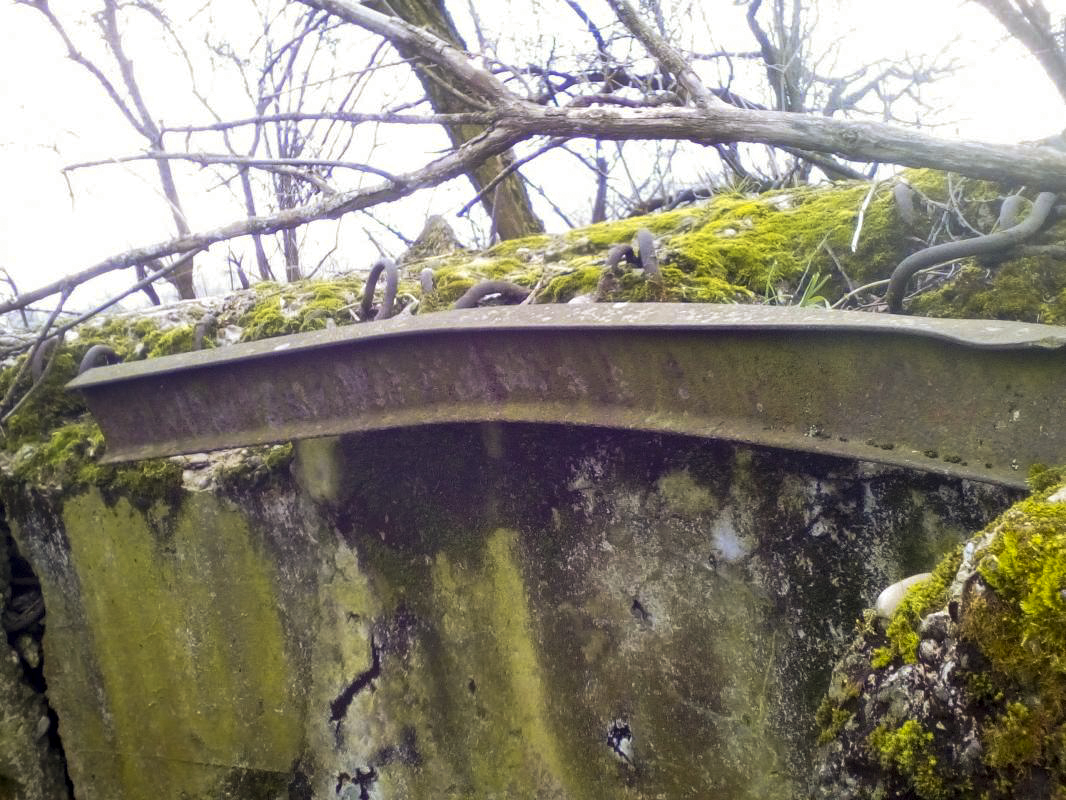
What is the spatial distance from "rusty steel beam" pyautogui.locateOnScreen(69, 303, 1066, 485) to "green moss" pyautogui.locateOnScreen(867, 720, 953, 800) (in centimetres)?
50

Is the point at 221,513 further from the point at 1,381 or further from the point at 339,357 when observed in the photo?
the point at 1,381

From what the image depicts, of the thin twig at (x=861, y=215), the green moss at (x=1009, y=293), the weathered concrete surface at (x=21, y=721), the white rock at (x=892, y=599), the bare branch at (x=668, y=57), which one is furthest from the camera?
the weathered concrete surface at (x=21, y=721)

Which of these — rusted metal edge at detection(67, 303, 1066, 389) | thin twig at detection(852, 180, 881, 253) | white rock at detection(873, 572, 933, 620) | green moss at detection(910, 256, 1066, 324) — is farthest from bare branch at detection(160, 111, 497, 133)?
white rock at detection(873, 572, 933, 620)

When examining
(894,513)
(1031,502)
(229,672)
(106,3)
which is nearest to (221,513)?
(229,672)

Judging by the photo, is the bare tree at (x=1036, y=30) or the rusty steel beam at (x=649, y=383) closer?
the rusty steel beam at (x=649, y=383)

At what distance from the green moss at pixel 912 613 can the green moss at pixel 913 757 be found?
0.29 feet

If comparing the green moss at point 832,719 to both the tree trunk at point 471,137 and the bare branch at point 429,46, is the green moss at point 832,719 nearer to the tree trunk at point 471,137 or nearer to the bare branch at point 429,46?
the bare branch at point 429,46

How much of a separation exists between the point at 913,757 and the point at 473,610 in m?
1.29

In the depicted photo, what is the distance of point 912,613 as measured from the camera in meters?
0.96

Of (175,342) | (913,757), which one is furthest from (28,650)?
(913,757)

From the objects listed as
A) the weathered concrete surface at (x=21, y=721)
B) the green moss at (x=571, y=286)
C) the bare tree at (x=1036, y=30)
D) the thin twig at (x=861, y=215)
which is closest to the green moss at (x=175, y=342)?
the weathered concrete surface at (x=21, y=721)

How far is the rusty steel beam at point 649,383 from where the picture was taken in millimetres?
1180

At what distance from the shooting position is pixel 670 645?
175 centimetres

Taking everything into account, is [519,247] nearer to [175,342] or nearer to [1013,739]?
[175,342]
